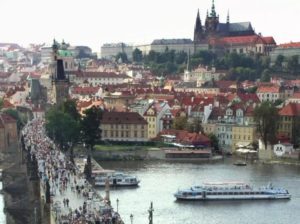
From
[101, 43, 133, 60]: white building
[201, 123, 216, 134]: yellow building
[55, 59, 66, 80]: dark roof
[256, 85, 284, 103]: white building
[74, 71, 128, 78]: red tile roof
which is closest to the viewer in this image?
[201, 123, 216, 134]: yellow building

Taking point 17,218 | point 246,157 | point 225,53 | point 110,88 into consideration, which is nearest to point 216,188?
point 17,218

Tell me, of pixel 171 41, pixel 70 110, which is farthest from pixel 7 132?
pixel 171 41

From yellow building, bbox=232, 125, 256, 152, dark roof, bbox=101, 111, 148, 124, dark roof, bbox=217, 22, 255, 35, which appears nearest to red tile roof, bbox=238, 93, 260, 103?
yellow building, bbox=232, 125, 256, 152

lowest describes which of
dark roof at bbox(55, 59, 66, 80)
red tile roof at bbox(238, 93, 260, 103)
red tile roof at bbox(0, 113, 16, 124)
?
red tile roof at bbox(0, 113, 16, 124)

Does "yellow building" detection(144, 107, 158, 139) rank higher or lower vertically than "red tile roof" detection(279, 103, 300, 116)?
lower

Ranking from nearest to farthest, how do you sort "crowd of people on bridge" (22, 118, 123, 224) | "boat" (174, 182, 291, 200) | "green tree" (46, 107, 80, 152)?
"crowd of people on bridge" (22, 118, 123, 224)
"boat" (174, 182, 291, 200)
"green tree" (46, 107, 80, 152)

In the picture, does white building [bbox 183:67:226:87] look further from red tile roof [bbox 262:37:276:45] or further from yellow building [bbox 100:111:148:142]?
yellow building [bbox 100:111:148:142]

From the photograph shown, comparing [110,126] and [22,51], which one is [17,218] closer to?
[110,126]
